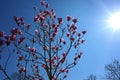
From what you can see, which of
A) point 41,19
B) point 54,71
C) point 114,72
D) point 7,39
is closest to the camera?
point 7,39

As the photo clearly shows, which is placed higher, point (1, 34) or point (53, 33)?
point (53, 33)

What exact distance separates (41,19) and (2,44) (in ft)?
6.73

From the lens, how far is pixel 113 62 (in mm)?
28469

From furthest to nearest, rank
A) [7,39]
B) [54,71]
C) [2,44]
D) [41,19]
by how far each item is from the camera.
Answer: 1. [41,19]
2. [54,71]
3. [7,39]
4. [2,44]

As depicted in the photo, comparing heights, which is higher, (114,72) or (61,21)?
(114,72)

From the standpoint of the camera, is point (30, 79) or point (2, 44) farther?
point (30, 79)

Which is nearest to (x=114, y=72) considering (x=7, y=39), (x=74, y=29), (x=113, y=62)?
(x=113, y=62)

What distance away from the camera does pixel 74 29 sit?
685cm

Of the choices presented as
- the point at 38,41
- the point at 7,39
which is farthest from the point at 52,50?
the point at 7,39

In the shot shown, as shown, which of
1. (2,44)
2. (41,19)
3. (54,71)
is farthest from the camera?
(41,19)

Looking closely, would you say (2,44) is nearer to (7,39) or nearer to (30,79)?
(7,39)

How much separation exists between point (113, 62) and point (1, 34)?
25.7 meters

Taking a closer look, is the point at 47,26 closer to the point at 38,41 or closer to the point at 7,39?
the point at 38,41

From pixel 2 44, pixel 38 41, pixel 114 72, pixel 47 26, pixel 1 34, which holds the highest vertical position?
pixel 114 72
